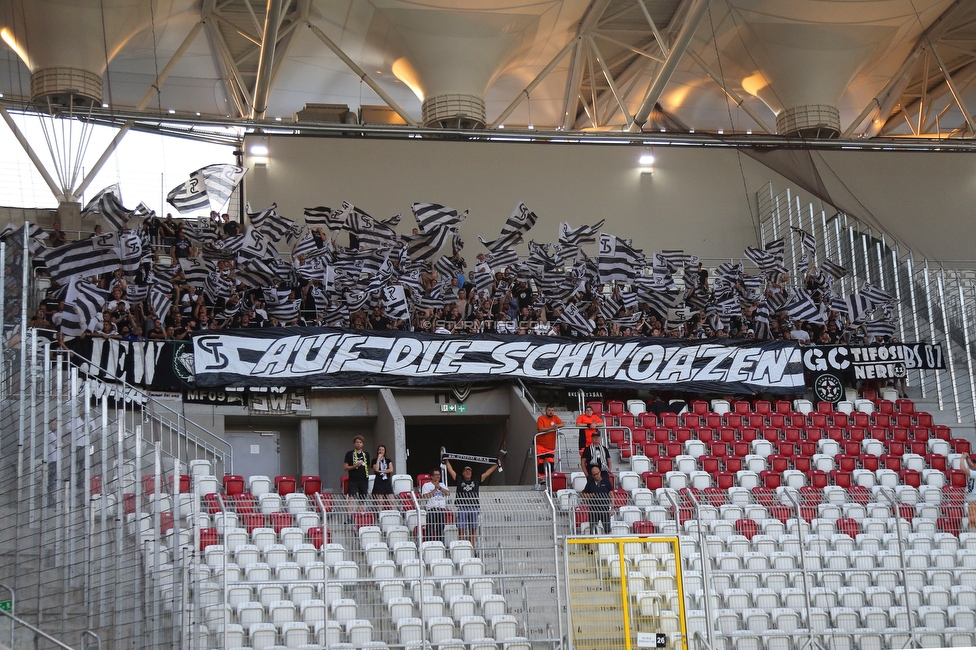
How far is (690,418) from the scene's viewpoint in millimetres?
24781

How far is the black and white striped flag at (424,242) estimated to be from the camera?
2912cm

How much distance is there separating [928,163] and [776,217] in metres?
6.26

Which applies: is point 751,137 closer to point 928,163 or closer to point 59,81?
point 928,163

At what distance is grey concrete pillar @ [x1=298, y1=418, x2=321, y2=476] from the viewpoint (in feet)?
81.7

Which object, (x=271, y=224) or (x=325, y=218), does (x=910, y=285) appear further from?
(x=271, y=224)

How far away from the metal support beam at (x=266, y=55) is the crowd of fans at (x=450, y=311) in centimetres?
348

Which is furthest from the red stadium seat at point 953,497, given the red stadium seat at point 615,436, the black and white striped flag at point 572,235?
the black and white striped flag at point 572,235

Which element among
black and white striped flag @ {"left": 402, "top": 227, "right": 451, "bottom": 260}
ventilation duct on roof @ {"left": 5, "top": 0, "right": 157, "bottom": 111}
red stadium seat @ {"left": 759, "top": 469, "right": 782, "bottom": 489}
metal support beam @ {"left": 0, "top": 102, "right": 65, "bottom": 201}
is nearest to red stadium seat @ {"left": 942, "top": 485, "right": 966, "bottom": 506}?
red stadium seat @ {"left": 759, "top": 469, "right": 782, "bottom": 489}

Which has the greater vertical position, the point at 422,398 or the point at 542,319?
the point at 542,319

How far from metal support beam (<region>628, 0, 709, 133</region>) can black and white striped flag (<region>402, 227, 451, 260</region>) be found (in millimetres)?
7279

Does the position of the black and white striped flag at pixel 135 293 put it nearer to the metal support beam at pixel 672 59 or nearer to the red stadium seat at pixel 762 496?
the red stadium seat at pixel 762 496

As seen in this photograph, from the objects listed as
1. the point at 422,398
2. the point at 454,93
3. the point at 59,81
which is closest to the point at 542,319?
the point at 422,398

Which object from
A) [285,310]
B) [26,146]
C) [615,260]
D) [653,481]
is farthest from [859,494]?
[26,146]

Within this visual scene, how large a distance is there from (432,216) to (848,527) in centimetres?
1388
